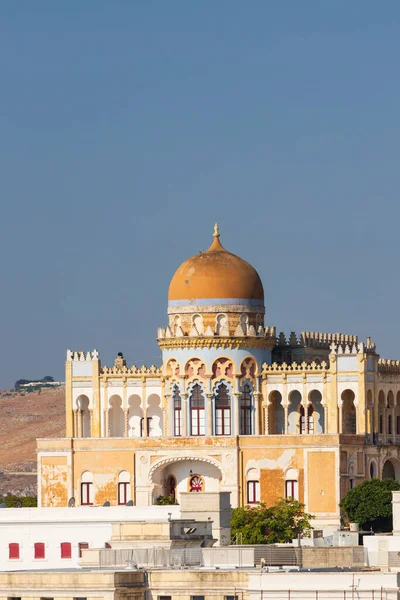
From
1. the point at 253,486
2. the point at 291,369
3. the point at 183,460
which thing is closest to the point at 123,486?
the point at 183,460

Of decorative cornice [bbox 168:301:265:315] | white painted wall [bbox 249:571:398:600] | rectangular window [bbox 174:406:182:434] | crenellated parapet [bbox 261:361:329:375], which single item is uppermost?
decorative cornice [bbox 168:301:265:315]

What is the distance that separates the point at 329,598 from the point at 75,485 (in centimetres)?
5993

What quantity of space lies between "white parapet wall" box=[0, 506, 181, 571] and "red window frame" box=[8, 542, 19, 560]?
3.1 inches

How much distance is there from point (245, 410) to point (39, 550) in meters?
25.5

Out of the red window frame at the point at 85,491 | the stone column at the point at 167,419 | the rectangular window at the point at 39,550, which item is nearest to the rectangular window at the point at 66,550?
the rectangular window at the point at 39,550

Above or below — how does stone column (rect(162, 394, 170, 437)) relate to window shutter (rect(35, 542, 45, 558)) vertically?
above

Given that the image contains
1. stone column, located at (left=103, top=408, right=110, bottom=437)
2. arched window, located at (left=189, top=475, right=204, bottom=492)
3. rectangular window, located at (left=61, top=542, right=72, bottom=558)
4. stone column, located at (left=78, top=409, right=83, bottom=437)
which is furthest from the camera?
stone column, located at (left=78, top=409, right=83, bottom=437)

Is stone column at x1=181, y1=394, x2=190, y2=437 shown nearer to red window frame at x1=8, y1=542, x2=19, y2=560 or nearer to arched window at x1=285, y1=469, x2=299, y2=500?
arched window at x1=285, y1=469, x2=299, y2=500

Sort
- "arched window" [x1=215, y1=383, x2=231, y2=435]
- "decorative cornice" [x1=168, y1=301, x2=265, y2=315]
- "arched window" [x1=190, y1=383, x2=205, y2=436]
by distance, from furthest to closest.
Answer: "decorative cornice" [x1=168, y1=301, x2=265, y2=315], "arched window" [x1=190, y1=383, x2=205, y2=436], "arched window" [x1=215, y1=383, x2=231, y2=435]

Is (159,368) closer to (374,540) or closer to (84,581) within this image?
(374,540)

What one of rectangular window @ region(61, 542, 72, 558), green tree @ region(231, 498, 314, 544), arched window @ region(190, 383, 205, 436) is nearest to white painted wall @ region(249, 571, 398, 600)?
rectangular window @ region(61, 542, 72, 558)

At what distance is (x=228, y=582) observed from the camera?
6938 cm

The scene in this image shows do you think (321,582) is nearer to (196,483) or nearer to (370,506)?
(370,506)

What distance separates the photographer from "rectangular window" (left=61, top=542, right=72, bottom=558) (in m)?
100
